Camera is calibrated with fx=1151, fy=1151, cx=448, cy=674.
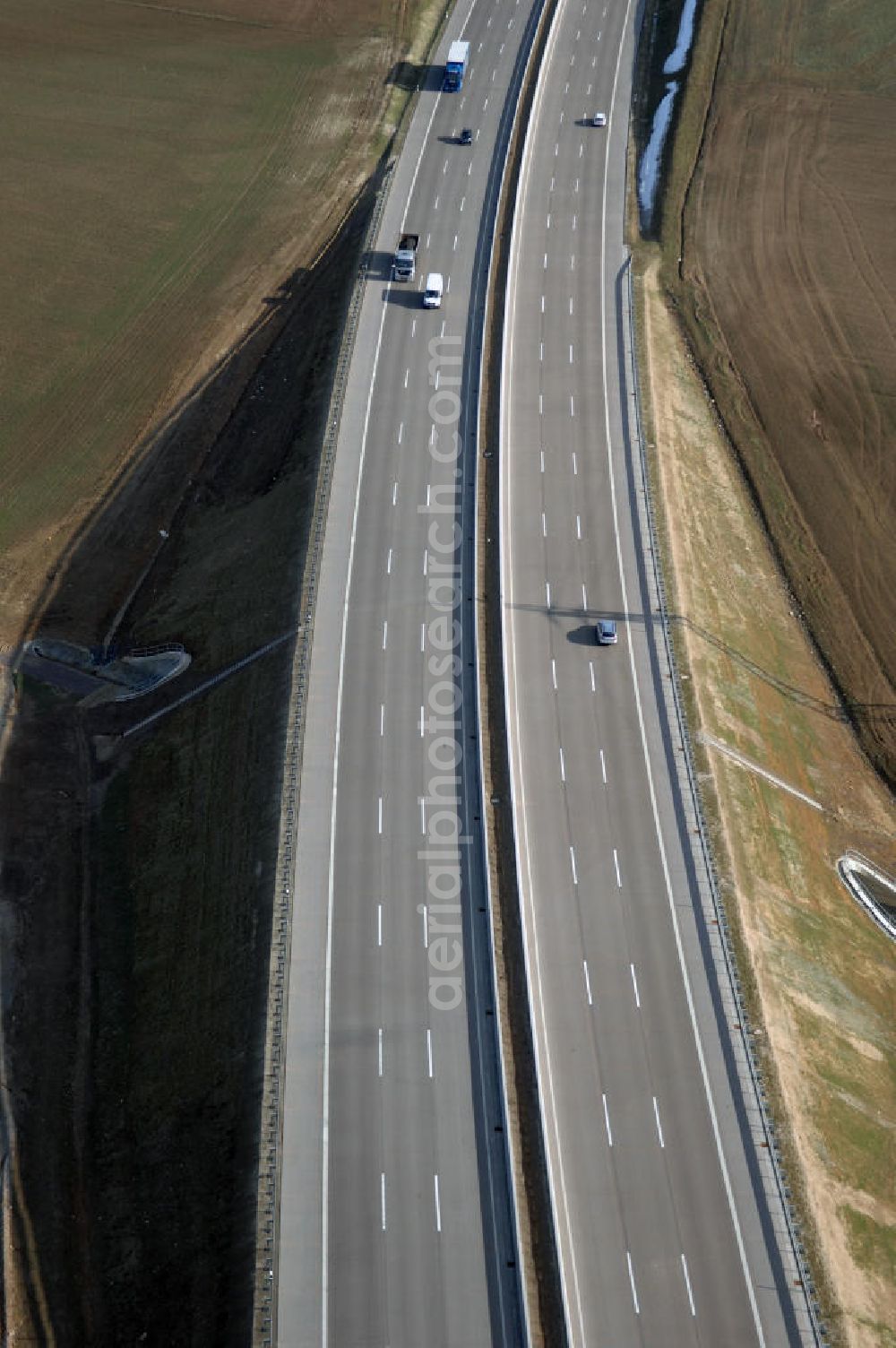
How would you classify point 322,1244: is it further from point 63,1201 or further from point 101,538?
point 101,538

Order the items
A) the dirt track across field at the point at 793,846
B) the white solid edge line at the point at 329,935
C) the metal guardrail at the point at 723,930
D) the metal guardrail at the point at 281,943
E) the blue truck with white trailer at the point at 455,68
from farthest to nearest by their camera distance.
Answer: the blue truck with white trailer at the point at 455,68 → the dirt track across field at the point at 793,846 → the metal guardrail at the point at 723,930 → the white solid edge line at the point at 329,935 → the metal guardrail at the point at 281,943

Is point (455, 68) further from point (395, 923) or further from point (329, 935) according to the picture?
point (329, 935)

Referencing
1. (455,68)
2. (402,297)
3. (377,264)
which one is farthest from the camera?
(455,68)

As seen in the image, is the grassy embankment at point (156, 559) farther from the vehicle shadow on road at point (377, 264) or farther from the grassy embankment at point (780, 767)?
the grassy embankment at point (780, 767)

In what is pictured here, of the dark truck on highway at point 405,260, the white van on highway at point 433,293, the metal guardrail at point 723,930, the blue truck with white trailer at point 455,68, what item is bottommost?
the metal guardrail at point 723,930

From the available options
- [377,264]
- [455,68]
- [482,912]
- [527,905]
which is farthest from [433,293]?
[482,912]

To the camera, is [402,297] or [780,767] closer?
[780,767]

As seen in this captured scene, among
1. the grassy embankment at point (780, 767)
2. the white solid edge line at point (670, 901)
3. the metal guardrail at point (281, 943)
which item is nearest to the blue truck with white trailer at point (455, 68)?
the grassy embankment at point (780, 767)
